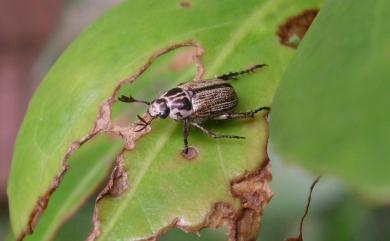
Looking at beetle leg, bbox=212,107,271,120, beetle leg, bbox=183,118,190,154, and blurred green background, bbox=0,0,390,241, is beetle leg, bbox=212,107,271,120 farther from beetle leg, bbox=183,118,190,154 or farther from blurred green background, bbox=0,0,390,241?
blurred green background, bbox=0,0,390,241

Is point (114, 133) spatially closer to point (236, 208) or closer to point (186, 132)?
point (186, 132)

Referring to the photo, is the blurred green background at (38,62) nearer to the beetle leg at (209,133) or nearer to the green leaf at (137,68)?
the beetle leg at (209,133)

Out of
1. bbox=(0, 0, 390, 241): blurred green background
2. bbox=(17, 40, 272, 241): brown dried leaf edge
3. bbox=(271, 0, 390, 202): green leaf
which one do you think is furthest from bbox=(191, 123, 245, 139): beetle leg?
bbox=(0, 0, 390, 241): blurred green background

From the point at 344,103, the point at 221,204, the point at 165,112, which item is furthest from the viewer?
the point at 165,112

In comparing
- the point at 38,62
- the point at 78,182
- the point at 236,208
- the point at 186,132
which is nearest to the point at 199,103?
the point at 186,132

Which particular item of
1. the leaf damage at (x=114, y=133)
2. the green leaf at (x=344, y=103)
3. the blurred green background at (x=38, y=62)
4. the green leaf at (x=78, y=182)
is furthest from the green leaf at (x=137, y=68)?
the blurred green background at (x=38, y=62)

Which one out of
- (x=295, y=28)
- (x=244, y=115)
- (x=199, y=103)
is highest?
(x=295, y=28)

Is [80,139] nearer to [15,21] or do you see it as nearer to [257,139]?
[257,139]

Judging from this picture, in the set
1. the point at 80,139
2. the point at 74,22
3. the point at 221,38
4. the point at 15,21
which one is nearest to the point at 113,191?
the point at 80,139
